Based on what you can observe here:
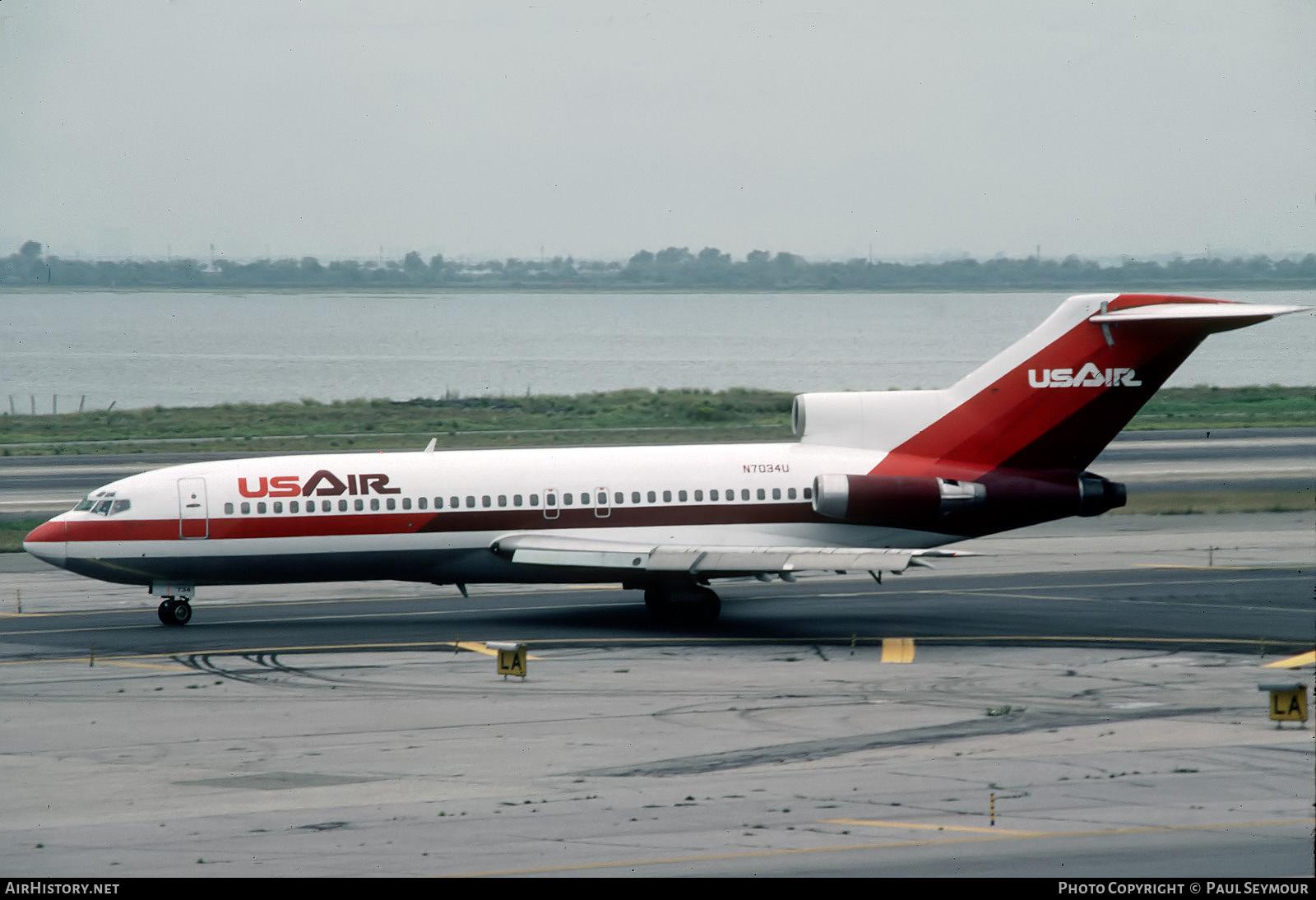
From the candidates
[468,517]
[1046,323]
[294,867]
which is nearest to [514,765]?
[294,867]

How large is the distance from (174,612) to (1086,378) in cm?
2109

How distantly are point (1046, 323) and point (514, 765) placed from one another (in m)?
18.2

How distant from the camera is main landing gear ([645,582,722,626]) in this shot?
3409cm

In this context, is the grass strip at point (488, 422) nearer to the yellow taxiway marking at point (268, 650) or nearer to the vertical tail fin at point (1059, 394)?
the vertical tail fin at point (1059, 394)

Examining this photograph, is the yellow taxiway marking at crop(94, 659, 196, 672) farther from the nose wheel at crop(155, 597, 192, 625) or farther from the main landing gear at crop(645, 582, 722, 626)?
the main landing gear at crop(645, 582, 722, 626)

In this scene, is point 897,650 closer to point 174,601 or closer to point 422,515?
point 422,515

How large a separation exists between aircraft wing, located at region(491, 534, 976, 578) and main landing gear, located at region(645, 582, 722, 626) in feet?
2.06

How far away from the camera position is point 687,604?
3412cm

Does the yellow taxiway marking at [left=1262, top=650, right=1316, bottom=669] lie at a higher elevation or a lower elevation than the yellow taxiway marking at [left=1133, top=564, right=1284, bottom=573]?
lower

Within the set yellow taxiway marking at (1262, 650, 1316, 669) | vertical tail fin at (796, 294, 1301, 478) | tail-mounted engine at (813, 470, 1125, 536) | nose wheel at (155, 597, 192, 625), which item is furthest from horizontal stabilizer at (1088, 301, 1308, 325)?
nose wheel at (155, 597, 192, 625)

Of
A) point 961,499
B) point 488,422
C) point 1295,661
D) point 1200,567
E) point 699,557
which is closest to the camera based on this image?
point 1295,661

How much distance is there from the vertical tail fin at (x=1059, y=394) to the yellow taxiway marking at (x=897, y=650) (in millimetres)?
4323

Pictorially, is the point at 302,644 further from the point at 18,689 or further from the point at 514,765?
the point at 514,765

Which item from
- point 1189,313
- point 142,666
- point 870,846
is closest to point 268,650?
point 142,666
